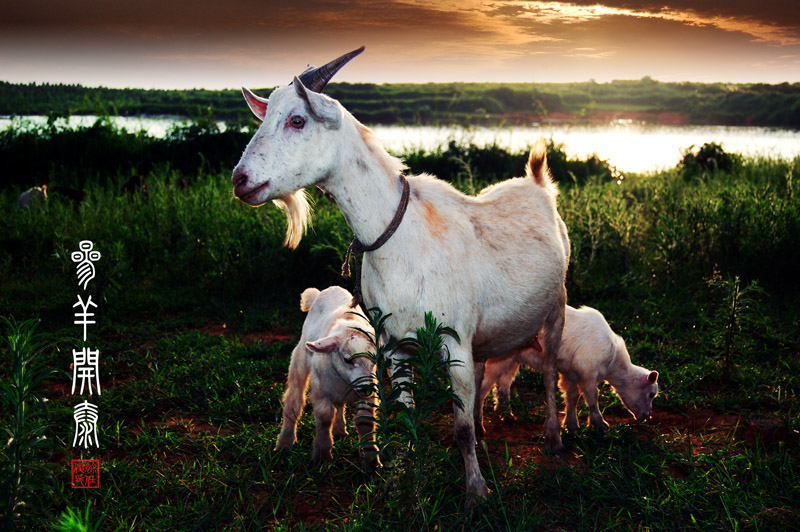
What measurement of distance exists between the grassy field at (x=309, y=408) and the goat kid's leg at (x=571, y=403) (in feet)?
0.67

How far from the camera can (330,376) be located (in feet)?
14.1

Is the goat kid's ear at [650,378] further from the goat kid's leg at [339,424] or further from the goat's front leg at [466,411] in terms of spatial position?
the goat kid's leg at [339,424]

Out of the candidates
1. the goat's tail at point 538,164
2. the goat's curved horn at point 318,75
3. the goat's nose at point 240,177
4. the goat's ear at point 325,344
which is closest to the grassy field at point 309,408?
Result: the goat's ear at point 325,344

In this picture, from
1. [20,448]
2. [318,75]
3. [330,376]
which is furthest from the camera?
[330,376]

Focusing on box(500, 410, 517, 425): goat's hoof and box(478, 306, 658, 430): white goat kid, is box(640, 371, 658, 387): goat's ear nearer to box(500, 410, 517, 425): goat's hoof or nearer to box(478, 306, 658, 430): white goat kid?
box(478, 306, 658, 430): white goat kid

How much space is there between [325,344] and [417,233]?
41.2 inches

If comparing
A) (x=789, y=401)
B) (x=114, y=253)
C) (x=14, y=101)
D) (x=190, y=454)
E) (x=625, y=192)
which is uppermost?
(x=14, y=101)

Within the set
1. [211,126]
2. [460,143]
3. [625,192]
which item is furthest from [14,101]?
[625,192]

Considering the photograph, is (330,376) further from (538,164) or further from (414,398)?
(538,164)

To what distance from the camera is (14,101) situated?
659 inches

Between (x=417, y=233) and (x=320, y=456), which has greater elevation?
(x=417, y=233)

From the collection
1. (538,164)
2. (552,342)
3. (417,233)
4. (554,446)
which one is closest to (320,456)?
(554,446)

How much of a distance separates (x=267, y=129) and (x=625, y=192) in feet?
35.4

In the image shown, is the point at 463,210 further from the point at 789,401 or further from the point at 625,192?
the point at 625,192
